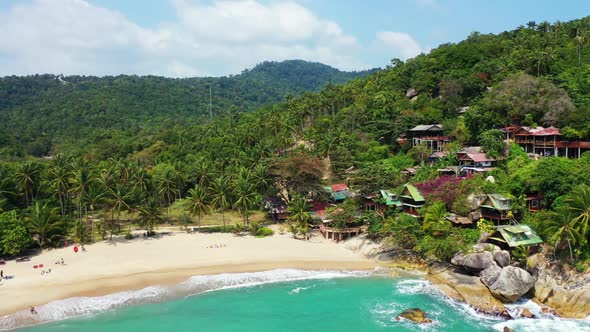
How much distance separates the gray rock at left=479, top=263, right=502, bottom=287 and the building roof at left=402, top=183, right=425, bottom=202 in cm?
1255

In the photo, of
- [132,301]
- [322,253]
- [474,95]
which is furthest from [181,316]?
[474,95]

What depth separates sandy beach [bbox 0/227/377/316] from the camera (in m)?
38.3

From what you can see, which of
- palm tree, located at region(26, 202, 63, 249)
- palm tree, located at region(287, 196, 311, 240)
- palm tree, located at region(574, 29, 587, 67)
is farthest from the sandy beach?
palm tree, located at region(574, 29, 587, 67)

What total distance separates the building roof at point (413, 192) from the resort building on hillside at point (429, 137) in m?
18.8

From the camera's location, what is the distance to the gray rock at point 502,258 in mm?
37844

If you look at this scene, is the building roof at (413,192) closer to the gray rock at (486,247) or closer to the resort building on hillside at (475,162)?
the gray rock at (486,247)

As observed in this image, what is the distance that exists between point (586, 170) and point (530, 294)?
1462 centimetres

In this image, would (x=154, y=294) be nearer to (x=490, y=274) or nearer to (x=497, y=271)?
(x=490, y=274)

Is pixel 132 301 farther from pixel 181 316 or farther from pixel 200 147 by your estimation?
pixel 200 147

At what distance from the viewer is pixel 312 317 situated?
3497cm

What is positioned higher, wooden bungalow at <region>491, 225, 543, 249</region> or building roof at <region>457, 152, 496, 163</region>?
building roof at <region>457, 152, 496, 163</region>

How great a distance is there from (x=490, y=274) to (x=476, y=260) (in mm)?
A: 1985

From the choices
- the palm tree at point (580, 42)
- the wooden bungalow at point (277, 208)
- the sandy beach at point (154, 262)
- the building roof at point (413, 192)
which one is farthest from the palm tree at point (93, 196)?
the palm tree at point (580, 42)

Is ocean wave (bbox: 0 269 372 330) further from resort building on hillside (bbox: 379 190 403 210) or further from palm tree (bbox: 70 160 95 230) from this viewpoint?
palm tree (bbox: 70 160 95 230)
